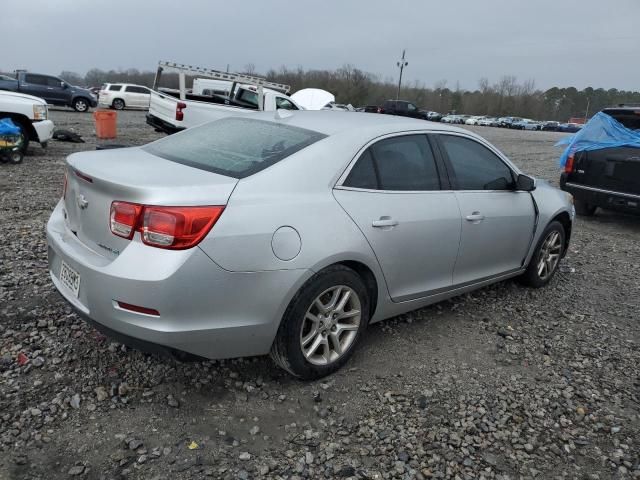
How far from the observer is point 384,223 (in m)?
3.05

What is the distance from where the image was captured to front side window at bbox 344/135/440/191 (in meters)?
3.10

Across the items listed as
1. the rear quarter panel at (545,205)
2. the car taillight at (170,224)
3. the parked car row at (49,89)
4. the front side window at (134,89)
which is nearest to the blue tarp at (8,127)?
the car taillight at (170,224)

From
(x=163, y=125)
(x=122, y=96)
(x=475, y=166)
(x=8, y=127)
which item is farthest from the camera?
(x=122, y=96)

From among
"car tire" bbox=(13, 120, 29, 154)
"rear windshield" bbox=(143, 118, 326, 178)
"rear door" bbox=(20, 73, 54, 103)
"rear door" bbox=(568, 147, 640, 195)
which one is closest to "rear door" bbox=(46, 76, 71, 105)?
"rear door" bbox=(20, 73, 54, 103)

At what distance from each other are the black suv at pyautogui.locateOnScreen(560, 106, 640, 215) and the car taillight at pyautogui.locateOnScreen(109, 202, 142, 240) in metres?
6.83

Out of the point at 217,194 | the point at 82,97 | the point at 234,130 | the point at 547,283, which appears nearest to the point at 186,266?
the point at 217,194

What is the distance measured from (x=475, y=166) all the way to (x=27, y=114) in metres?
8.59

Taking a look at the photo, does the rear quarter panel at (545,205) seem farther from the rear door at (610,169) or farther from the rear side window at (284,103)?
the rear side window at (284,103)

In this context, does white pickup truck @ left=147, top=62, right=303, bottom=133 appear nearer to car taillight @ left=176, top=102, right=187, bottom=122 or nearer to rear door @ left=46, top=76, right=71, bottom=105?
car taillight @ left=176, top=102, right=187, bottom=122

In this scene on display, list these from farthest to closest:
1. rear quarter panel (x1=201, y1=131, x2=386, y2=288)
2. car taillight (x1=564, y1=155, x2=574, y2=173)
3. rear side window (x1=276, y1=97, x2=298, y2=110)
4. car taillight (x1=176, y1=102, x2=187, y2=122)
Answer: rear side window (x1=276, y1=97, x2=298, y2=110) < car taillight (x1=176, y1=102, x2=187, y2=122) < car taillight (x1=564, y1=155, x2=574, y2=173) < rear quarter panel (x1=201, y1=131, x2=386, y2=288)

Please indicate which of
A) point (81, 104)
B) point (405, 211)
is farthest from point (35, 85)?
point (405, 211)

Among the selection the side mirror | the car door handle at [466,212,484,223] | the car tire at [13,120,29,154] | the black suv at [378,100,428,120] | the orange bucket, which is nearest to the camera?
the car door handle at [466,212,484,223]

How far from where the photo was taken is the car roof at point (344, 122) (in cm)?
322

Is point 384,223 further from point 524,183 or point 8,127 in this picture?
point 8,127
